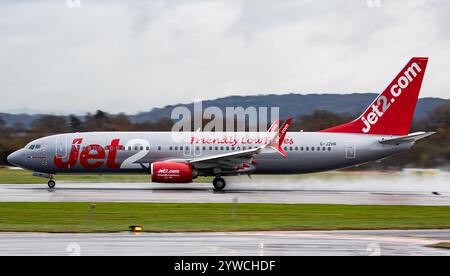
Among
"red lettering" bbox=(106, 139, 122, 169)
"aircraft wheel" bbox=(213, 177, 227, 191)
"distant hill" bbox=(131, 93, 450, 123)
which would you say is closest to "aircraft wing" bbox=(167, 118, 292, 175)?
"aircraft wheel" bbox=(213, 177, 227, 191)

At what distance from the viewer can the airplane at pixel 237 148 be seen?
137ft

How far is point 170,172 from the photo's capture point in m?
40.0

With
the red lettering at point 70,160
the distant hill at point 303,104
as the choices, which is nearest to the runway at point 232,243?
the red lettering at point 70,160

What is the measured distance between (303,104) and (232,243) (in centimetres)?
8829

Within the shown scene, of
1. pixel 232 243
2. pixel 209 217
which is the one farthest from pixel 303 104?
pixel 232 243

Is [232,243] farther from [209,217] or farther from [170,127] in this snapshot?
[170,127]

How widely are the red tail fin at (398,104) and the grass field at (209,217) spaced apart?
38.3 ft

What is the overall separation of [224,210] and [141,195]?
26.4 feet

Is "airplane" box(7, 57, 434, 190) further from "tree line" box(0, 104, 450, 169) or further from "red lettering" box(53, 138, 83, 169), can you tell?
"tree line" box(0, 104, 450, 169)

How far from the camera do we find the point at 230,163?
41562 mm
